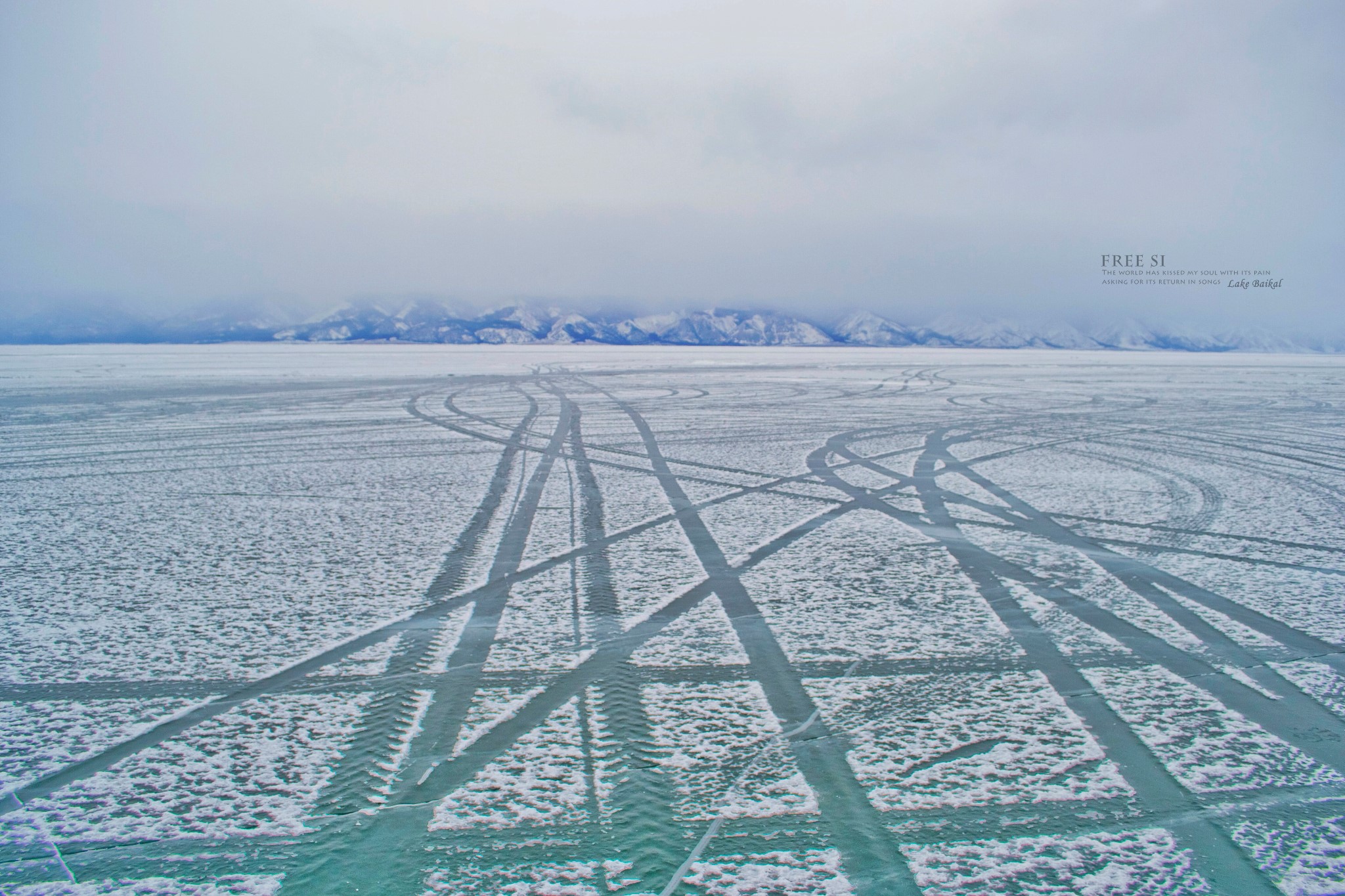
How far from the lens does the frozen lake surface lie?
86.0 inches

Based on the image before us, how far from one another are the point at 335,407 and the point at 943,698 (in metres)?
14.7

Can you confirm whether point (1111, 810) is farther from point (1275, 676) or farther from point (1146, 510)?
point (1146, 510)

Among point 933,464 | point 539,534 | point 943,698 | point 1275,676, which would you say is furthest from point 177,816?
point 933,464

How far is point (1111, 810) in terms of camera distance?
236 cm

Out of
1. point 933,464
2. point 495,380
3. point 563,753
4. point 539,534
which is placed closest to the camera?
point 563,753

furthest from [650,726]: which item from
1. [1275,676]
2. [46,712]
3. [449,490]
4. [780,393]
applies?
[780,393]

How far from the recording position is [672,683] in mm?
3238

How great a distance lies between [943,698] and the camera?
10.2ft

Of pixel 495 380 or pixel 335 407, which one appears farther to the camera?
pixel 495 380

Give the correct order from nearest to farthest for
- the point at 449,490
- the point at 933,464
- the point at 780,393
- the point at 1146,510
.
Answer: the point at 1146,510
the point at 449,490
the point at 933,464
the point at 780,393

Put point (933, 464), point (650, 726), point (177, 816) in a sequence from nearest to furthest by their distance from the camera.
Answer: point (177, 816), point (650, 726), point (933, 464)

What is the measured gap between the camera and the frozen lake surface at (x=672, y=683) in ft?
7.17

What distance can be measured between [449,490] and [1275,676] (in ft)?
20.5

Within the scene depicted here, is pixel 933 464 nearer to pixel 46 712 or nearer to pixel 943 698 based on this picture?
pixel 943 698
